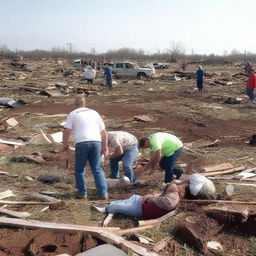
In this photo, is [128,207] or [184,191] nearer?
[128,207]

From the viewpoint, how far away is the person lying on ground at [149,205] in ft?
19.6

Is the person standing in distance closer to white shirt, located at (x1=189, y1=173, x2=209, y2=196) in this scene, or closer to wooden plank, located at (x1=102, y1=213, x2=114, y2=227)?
white shirt, located at (x1=189, y1=173, x2=209, y2=196)

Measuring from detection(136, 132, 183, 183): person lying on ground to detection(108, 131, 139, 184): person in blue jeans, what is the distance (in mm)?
296

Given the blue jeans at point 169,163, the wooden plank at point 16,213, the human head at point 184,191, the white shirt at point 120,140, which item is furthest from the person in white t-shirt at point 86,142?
the blue jeans at point 169,163

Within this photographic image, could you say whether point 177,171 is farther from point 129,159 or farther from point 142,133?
point 142,133

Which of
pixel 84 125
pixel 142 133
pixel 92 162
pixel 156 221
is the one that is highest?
Answer: pixel 84 125

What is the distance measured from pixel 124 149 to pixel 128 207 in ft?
5.67

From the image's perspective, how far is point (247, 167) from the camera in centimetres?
943

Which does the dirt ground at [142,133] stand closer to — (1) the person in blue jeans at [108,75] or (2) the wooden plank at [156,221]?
(2) the wooden plank at [156,221]

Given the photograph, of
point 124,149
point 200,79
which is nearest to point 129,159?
point 124,149

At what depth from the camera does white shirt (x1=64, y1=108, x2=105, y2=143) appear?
22.4 feet

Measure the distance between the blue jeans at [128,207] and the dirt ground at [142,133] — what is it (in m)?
0.15

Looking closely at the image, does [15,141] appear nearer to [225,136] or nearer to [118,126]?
[118,126]

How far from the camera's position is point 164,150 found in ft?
24.9
